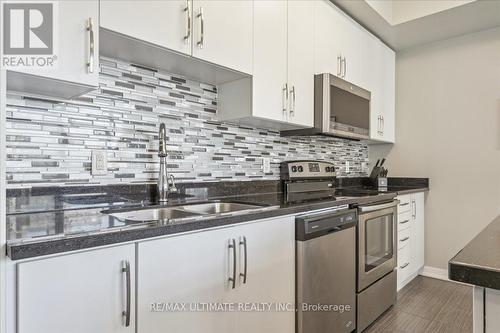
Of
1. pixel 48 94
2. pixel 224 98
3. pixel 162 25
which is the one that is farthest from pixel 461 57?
pixel 48 94

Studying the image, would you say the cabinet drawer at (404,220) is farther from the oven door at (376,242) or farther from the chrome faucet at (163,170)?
the chrome faucet at (163,170)

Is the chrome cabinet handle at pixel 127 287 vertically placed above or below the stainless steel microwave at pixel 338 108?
below

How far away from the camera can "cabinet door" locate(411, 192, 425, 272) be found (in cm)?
315

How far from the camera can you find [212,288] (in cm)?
124

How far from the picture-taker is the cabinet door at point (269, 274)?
55.0 inches

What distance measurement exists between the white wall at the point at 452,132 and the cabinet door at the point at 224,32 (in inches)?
97.1

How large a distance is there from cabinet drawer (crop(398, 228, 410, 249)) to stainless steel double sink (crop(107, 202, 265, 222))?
5.96ft

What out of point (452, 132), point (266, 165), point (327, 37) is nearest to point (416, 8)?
point (327, 37)

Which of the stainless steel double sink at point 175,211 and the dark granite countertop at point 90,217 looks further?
the stainless steel double sink at point 175,211

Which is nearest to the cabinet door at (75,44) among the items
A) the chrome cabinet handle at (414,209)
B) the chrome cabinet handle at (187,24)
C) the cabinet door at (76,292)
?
the chrome cabinet handle at (187,24)

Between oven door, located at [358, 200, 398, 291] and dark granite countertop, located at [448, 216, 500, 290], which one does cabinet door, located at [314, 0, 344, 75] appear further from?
dark granite countertop, located at [448, 216, 500, 290]

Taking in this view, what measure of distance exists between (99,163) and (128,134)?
21 cm

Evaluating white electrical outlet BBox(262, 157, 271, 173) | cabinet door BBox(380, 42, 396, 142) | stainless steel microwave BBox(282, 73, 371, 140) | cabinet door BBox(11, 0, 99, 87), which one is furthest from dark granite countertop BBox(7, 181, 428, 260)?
cabinet door BBox(380, 42, 396, 142)

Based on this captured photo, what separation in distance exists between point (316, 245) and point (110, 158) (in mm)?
1153
